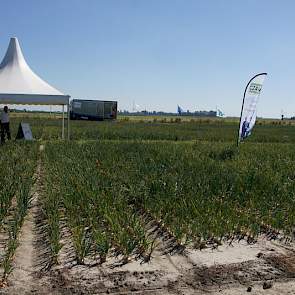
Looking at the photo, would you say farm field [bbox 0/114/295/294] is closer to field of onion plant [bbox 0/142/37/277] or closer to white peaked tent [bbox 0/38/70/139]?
field of onion plant [bbox 0/142/37/277]

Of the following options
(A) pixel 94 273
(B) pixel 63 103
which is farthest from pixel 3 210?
(B) pixel 63 103

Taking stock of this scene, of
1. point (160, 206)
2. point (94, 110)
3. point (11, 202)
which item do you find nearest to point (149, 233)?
point (160, 206)

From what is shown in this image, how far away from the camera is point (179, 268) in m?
4.64

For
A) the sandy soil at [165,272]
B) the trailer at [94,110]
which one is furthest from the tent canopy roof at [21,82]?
the trailer at [94,110]

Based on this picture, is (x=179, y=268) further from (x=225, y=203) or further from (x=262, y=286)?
(x=225, y=203)

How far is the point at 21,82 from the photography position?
85.8 ft

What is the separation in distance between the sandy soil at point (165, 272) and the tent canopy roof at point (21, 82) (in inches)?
674

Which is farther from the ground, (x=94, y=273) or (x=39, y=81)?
(x=39, y=81)

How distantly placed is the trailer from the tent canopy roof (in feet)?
99.1

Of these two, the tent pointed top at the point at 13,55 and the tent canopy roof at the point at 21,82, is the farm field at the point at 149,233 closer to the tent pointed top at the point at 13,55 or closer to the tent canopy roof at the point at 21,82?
the tent canopy roof at the point at 21,82

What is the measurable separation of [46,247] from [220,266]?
6.78 feet

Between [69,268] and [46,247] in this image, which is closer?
[69,268]

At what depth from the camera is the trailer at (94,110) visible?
59.4m

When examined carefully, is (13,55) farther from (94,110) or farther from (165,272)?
(94,110)
